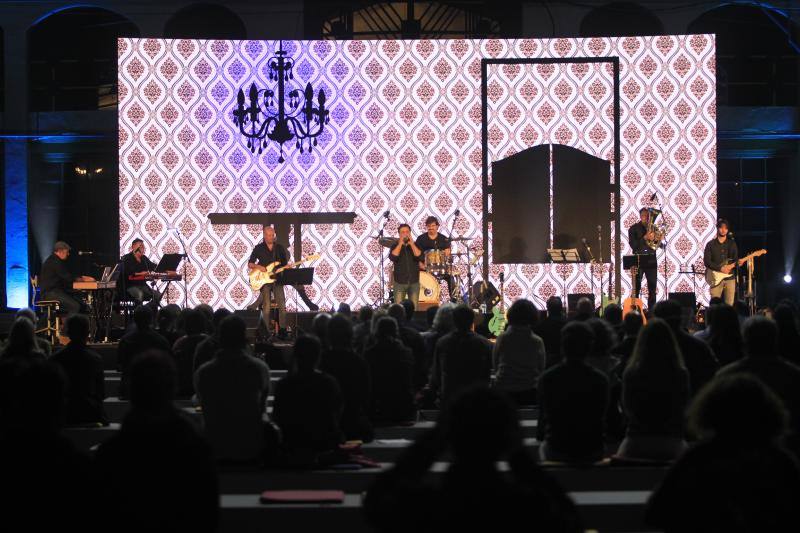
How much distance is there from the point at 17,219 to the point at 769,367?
50.8 feet

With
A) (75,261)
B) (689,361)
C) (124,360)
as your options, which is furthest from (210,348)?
(75,261)

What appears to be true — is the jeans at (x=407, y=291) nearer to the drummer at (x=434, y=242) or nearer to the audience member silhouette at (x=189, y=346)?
the drummer at (x=434, y=242)

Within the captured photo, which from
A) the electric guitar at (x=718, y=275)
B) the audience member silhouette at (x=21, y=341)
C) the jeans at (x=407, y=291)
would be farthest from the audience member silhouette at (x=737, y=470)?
the electric guitar at (x=718, y=275)

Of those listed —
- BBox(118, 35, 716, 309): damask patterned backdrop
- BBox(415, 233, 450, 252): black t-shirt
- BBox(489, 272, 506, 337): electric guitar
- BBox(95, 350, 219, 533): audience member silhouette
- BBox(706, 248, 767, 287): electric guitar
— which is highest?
BBox(118, 35, 716, 309): damask patterned backdrop

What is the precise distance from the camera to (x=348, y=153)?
16500 mm

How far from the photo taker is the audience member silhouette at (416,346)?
8.58 meters

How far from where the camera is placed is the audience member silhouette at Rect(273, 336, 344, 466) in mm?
5766

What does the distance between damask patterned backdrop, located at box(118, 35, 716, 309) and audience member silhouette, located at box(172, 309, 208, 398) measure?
7.79m

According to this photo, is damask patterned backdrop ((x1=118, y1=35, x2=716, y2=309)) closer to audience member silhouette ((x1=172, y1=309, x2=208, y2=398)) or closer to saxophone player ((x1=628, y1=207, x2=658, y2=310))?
saxophone player ((x1=628, y1=207, x2=658, y2=310))

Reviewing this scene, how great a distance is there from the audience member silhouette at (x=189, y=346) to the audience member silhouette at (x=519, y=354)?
2.31 metres

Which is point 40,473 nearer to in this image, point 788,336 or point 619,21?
point 788,336

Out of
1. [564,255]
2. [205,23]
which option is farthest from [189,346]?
[205,23]

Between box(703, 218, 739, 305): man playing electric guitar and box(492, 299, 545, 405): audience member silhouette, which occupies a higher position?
box(703, 218, 739, 305): man playing electric guitar

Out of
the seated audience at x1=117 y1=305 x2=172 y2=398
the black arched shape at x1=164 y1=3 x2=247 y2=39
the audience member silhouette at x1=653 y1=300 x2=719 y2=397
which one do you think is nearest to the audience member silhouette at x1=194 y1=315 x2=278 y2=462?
the seated audience at x1=117 y1=305 x2=172 y2=398
